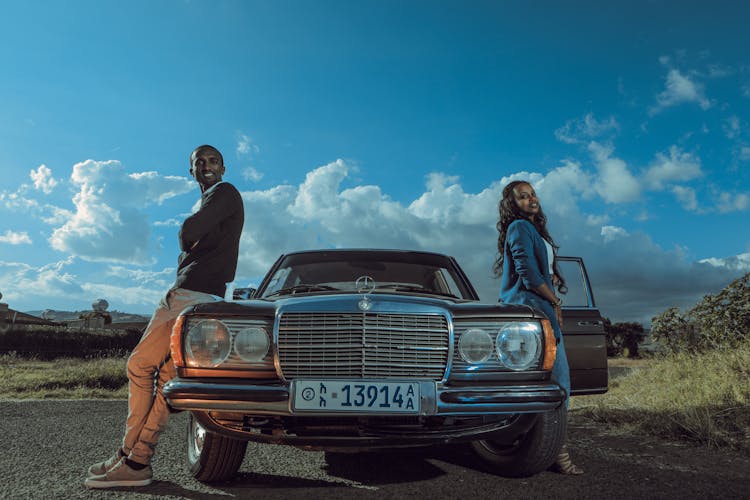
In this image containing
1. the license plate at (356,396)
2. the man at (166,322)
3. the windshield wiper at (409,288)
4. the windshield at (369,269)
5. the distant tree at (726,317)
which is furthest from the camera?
the distant tree at (726,317)

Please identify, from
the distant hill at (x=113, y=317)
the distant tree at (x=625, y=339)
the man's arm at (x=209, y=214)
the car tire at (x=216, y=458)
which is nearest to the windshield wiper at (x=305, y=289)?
the man's arm at (x=209, y=214)

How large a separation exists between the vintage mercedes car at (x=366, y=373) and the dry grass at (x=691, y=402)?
2513mm

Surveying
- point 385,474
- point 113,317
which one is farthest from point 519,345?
point 113,317

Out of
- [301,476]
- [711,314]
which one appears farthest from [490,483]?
[711,314]

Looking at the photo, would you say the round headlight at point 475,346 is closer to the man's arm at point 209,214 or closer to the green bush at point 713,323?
the man's arm at point 209,214

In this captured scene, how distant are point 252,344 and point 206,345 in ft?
0.80

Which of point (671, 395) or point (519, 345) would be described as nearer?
point (519, 345)

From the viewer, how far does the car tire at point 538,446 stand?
10.1 feet

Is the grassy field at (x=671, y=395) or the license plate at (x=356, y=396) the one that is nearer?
the license plate at (x=356, y=396)

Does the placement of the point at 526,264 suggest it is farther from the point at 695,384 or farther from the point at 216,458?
the point at 695,384

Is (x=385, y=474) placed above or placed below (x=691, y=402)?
below

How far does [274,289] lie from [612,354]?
2173cm

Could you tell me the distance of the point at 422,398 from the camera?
8.94 feet

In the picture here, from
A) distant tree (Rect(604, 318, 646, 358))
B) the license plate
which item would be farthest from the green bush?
distant tree (Rect(604, 318, 646, 358))
